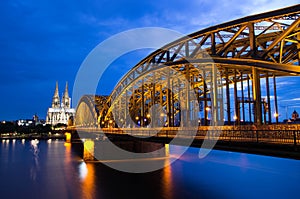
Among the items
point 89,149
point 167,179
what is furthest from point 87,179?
point 89,149

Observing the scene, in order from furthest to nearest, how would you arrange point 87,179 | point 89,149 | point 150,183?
→ point 89,149, point 87,179, point 150,183

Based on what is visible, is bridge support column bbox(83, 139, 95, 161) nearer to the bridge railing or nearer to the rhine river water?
the rhine river water

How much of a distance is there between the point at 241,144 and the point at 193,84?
29964 millimetres

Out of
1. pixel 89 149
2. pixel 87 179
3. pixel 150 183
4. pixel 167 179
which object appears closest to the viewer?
pixel 150 183

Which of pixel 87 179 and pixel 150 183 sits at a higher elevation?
pixel 87 179

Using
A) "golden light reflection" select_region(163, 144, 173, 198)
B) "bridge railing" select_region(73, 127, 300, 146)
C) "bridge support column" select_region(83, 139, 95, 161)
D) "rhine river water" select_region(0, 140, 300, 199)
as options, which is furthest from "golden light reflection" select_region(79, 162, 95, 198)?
"bridge railing" select_region(73, 127, 300, 146)

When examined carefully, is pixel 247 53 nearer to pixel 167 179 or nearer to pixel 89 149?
pixel 167 179

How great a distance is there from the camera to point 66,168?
130ft

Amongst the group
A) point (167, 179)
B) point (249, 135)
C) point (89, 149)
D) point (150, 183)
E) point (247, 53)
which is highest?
point (247, 53)

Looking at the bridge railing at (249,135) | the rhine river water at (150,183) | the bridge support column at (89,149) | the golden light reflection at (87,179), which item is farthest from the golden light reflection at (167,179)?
the bridge support column at (89,149)

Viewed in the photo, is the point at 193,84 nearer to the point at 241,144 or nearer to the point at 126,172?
the point at 126,172

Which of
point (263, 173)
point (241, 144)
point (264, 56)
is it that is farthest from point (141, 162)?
point (241, 144)

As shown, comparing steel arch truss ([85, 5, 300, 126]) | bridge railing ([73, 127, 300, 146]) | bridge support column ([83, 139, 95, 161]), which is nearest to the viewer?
bridge railing ([73, 127, 300, 146])

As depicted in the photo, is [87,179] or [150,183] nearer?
[150,183]
